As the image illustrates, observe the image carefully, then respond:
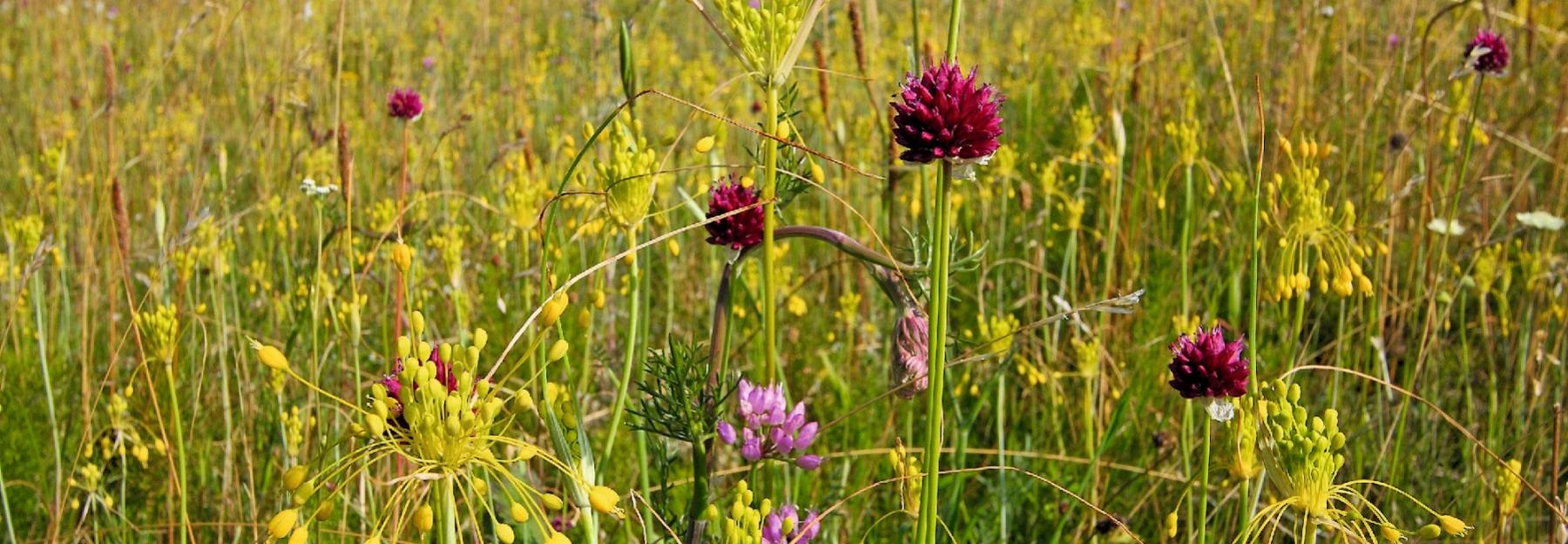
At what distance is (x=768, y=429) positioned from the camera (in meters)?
1.15

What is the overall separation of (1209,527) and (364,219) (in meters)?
1.85

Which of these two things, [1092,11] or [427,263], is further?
[1092,11]

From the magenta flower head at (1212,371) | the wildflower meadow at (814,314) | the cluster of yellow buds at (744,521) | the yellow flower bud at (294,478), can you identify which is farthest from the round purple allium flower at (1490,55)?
the yellow flower bud at (294,478)

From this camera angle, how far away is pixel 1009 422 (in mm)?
2016

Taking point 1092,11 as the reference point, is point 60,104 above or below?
below

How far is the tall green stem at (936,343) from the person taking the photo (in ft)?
2.46

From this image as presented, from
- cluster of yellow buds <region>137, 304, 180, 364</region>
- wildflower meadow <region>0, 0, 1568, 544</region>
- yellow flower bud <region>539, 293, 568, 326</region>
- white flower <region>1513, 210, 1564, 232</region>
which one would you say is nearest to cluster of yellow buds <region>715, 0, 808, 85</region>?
wildflower meadow <region>0, 0, 1568, 544</region>

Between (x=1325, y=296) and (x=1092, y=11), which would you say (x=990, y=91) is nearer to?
(x=1325, y=296)

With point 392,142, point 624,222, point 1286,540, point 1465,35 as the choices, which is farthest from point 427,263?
point 1465,35

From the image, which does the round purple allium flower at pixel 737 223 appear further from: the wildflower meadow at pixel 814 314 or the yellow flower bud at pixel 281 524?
the yellow flower bud at pixel 281 524

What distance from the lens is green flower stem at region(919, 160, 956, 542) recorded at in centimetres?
75

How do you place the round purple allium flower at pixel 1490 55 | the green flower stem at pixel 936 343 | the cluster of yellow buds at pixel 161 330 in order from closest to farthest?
the green flower stem at pixel 936 343 → the cluster of yellow buds at pixel 161 330 → the round purple allium flower at pixel 1490 55

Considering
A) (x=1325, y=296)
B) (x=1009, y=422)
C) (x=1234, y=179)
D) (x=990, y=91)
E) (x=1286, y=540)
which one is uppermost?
(x=990, y=91)

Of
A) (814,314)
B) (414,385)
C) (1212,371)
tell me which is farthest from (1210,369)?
(814,314)
